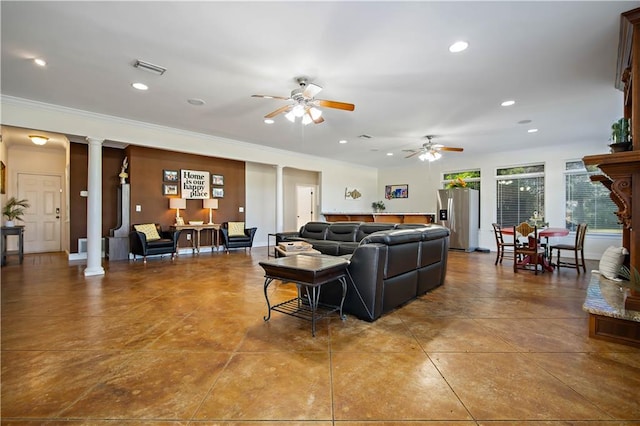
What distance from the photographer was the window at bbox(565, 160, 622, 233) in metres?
6.77

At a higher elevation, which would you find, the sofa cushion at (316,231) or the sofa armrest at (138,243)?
the sofa cushion at (316,231)

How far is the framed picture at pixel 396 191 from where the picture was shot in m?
10.6

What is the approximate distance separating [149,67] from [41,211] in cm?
705

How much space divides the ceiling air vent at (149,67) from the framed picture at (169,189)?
418cm

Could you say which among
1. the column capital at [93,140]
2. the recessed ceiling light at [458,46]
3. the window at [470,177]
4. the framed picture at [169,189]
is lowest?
the framed picture at [169,189]

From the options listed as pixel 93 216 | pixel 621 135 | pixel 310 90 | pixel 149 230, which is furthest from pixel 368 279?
pixel 149 230

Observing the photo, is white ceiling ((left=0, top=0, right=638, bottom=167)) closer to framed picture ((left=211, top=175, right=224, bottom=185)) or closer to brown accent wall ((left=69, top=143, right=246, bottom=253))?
brown accent wall ((left=69, top=143, right=246, bottom=253))

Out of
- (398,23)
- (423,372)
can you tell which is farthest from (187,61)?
(423,372)

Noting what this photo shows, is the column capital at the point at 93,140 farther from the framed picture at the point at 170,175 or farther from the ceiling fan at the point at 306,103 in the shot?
the ceiling fan at the point at 306,103

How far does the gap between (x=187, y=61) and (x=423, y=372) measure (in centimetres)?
376

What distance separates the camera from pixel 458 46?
9.78 feet

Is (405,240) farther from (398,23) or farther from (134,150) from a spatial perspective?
(134,150)

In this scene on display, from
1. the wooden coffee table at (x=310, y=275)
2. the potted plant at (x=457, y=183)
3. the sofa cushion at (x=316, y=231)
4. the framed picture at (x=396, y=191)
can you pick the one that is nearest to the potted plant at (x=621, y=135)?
the wooden coffee table at (x=310, y=275)

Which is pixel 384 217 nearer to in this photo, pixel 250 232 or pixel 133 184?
pixel 250 232
